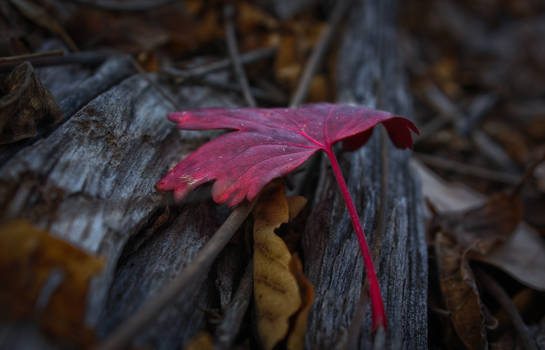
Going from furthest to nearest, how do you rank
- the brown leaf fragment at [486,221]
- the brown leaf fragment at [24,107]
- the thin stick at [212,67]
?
the thin stick at [212,67] < the brown leaf fragment at [486,221] < the brown leaf fragment at [24,107]

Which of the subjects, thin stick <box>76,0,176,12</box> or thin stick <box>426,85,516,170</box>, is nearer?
thin stick <box>76,0,176,12</box>

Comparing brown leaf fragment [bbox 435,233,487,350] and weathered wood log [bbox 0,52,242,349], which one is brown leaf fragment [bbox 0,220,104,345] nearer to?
weathered wood log [bbox 0,52,242,349]

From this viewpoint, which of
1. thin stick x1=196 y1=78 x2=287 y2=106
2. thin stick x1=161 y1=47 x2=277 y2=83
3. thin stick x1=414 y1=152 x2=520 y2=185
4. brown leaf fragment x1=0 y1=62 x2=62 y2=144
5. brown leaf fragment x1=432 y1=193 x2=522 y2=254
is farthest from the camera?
thin stick x1=414 y1=152 x2=520 y2=185

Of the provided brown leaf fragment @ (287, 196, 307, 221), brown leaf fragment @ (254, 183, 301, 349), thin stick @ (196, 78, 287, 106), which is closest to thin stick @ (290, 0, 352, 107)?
thin stick @ (196, 78, 287, 106)

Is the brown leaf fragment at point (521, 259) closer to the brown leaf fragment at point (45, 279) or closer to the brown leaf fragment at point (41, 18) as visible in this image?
the brown leaf fragment at point (45, 279)

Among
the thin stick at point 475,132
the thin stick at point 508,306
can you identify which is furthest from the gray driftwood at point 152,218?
the thin stick at point 475,132
